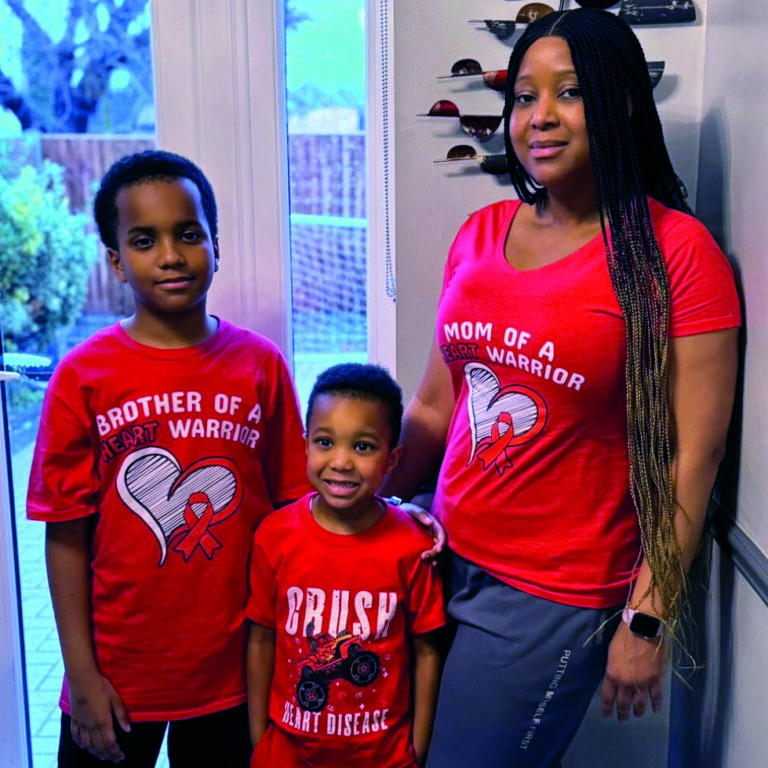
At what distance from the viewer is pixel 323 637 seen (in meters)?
1.25

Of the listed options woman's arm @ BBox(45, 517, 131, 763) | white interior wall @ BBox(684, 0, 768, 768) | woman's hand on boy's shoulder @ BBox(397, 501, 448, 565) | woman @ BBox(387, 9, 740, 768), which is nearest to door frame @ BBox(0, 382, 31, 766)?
woman's arm @ BBox(45, 517, 131, 763)

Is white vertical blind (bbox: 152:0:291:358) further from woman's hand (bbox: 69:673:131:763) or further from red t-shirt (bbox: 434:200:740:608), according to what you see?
woman's hand (bbox: 69:673:131:763)

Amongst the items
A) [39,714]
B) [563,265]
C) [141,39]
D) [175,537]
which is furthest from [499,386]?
[39,714]

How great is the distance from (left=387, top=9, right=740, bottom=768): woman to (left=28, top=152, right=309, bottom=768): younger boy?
13.8 inches

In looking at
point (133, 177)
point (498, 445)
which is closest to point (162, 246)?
point (133, 177)

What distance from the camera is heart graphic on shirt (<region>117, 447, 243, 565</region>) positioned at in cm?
129

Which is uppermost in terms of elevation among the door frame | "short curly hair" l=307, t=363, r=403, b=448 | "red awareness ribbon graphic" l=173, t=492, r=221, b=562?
"short curly hair" l=307, t=363, r=403, b=448

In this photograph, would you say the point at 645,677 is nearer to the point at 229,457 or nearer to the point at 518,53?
the point at 229,457

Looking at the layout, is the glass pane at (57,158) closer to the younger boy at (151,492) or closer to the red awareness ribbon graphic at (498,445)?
the younger boy at (151,492)

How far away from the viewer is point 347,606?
4.09 feet

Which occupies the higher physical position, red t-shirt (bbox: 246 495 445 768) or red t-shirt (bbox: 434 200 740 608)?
red t-shirt (bbox: 434 200 740 608)

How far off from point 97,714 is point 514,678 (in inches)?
24.4

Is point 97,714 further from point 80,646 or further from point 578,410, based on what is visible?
point 578,410

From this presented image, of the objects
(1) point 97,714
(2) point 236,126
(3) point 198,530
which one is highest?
(2) point 236,126
